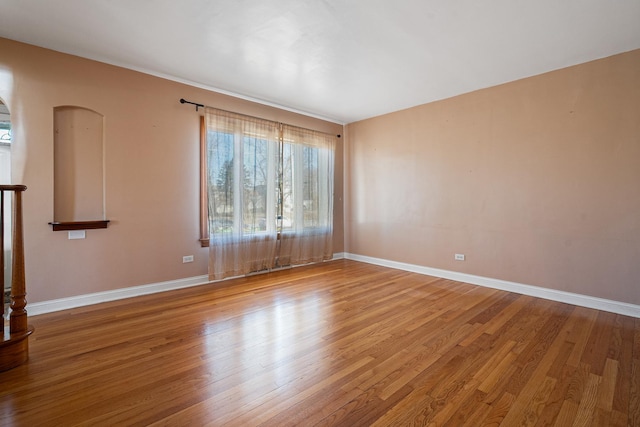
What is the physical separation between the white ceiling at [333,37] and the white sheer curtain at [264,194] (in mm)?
852

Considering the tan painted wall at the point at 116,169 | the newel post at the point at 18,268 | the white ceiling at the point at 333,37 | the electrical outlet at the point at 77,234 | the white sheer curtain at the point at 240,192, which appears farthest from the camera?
the white sheer curtain at the point at 240,192

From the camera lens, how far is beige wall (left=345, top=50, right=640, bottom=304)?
3088 mm

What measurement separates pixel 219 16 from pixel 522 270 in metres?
4.55

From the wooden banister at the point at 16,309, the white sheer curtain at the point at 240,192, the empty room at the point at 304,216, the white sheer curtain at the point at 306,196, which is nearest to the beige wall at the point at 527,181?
the empty room at the point at 304,216

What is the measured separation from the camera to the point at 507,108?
12.6 ft

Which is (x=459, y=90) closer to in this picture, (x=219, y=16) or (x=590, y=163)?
(x=590, y=163)

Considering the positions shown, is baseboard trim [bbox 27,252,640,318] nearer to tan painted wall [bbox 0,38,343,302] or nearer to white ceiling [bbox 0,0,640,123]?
tan painted wall [bbox 0,38,343,302]

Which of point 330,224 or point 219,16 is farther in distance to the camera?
point 330,224

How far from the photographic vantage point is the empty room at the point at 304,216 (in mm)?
1841

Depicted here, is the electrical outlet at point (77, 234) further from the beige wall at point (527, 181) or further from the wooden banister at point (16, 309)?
the beige wall at point (527, 181)

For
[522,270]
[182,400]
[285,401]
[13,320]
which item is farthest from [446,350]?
[13,320]

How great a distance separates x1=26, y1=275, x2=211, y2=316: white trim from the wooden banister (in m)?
0.97

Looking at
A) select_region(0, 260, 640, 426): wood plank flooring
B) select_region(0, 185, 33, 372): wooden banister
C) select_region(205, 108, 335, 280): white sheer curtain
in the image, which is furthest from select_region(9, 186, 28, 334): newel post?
select_region(205, 108, 335, 280): white sheer curtain

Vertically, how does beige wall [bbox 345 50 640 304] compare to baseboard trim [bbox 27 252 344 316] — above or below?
above
